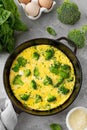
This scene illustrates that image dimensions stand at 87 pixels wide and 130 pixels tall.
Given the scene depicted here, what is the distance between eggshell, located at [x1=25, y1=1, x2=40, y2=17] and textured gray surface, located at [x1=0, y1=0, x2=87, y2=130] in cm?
6

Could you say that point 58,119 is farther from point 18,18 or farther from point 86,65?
point 18,18

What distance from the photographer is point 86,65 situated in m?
2.60

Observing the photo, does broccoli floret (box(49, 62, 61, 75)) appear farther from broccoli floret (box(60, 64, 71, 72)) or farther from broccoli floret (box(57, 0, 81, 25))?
broccoli floret (box(57, 0, 81, 25))

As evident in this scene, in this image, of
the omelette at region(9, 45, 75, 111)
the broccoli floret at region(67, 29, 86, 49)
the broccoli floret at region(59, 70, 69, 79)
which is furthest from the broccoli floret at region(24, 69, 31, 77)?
the broccoli floret at region(67, 29, 86, 49)

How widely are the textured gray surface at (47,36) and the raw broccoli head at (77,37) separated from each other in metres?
0.04

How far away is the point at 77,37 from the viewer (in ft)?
8.45

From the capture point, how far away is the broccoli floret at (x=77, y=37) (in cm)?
258

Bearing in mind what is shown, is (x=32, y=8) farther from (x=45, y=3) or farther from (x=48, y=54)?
(x=48, y=54)

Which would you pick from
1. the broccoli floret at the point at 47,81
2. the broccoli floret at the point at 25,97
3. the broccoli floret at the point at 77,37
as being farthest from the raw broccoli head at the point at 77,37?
the broccoli floret at the point at 25,97

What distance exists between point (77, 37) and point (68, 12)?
120 millimetres

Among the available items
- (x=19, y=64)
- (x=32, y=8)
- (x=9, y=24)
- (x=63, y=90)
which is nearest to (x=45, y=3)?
(x=32, y=8)

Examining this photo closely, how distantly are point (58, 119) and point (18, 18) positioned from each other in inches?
18.9

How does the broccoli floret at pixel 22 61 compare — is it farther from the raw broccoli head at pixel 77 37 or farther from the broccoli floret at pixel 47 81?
the raw broccoli head at pixel 77 37

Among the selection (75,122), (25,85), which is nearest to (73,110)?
(75,122)
